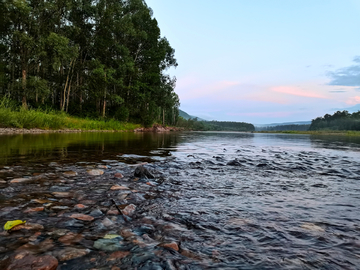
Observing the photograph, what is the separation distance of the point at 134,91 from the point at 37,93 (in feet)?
51.0

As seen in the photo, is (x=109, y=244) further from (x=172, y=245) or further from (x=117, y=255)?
(x=172, y=245)

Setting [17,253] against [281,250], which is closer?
[17,253]

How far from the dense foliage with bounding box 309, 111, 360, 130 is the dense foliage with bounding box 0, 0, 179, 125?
348 ft

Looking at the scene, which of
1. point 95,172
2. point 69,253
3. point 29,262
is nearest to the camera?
point 29,262

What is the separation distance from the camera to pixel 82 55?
3631 cm

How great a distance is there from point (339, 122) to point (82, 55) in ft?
453

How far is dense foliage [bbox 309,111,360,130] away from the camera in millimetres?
107062

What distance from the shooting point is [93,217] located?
2.41 m

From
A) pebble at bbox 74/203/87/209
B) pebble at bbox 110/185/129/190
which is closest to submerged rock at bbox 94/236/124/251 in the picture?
pebble at bbox 74/203/87/209

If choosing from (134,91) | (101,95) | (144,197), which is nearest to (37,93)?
(101,95)

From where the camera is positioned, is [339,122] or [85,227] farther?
[339,122]

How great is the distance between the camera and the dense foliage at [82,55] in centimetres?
Result: 2702

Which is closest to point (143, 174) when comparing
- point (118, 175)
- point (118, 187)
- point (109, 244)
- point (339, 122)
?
point (118, 175)

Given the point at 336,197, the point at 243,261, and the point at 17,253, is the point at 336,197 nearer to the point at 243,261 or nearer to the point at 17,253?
the point at 243,261
